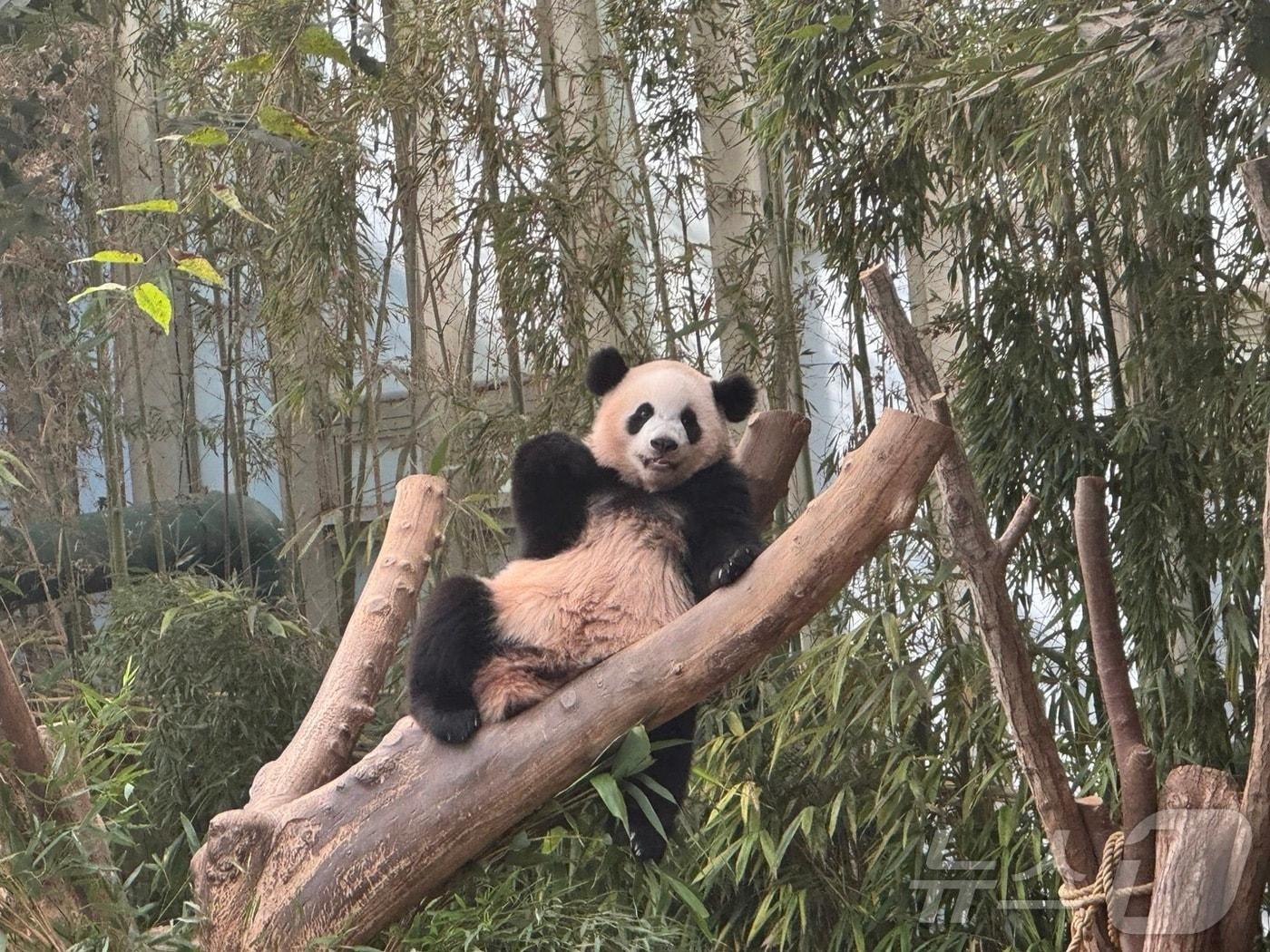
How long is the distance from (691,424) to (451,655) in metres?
0.67

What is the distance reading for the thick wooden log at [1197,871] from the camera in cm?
212

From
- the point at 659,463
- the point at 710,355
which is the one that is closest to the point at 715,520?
the point at 659,463

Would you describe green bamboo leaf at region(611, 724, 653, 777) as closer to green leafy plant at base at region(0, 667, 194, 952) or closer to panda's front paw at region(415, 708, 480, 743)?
panda's front paw at region(415, 708, 480, 743)

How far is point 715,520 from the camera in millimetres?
2525

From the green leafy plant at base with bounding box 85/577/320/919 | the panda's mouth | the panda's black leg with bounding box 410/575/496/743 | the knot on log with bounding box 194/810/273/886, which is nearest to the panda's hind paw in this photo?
the panda's black leg with bounding box 410/575/496/743

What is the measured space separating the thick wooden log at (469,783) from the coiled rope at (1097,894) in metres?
0.61

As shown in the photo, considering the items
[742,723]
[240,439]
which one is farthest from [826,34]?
[240,439]

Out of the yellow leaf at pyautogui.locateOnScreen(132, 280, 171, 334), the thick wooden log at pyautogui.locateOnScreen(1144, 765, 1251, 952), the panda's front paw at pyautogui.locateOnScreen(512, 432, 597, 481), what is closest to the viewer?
the yellow leaf at pyautogui.locateOnScreen(132, 280, 171, 334)

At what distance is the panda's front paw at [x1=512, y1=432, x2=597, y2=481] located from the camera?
2627 millimetres

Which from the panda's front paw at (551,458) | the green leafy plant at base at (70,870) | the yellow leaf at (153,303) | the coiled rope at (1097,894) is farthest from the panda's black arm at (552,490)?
the coiled rope at (1097,894)

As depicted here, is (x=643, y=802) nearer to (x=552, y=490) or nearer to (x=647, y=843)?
(x=647, y=843)

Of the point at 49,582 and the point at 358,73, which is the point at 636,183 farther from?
the point at 49,582

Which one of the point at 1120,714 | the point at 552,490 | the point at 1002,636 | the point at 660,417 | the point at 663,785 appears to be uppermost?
the point at 660,417

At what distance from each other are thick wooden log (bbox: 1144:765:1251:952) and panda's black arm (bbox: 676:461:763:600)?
2.56ft
